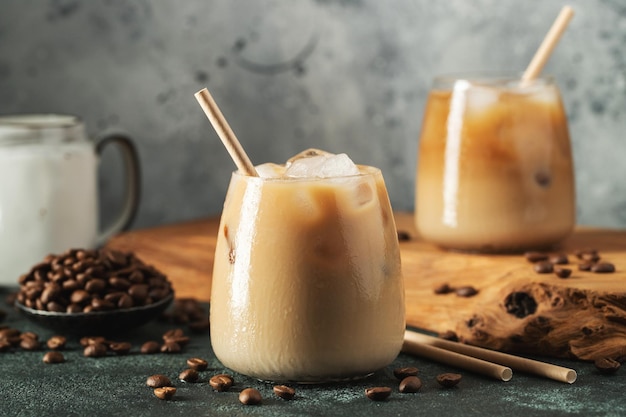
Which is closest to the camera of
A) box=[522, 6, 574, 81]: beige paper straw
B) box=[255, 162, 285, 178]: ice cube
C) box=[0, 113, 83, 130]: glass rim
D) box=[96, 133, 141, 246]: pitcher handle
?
box=[255, 162, 285, 178]: ice cube

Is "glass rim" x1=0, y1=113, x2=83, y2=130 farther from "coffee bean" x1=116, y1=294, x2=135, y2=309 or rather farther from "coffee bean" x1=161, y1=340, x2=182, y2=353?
"coffee bean" x1=161, y1=340, x2=182, y2=353

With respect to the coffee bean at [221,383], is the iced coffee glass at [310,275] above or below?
above

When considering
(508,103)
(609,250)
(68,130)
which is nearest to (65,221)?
(68,130)

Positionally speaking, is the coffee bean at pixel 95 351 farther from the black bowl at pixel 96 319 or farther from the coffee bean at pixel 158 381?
the coffee bean at pixel 158 381

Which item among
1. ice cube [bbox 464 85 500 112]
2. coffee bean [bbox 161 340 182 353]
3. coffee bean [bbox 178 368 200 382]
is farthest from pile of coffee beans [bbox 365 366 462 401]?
ice cube [bbox 464 85 500 112]

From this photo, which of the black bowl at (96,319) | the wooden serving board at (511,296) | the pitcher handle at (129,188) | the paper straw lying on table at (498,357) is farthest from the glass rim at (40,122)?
the paper straw lying on table at (498,357)

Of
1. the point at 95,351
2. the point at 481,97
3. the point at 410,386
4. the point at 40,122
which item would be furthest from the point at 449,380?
the point at 40,122
